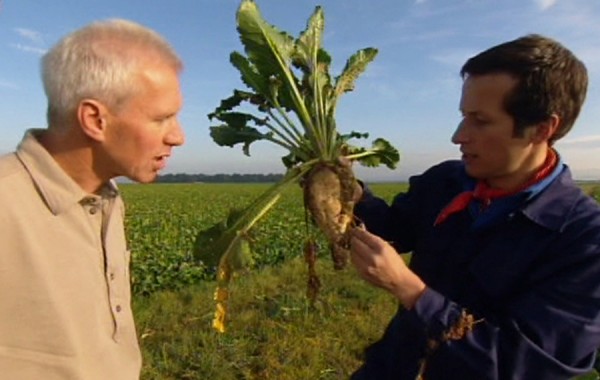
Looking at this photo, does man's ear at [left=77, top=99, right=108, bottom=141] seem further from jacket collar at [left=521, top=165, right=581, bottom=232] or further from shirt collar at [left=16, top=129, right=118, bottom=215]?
jacket collar at [left=521, top=165, right=581, bottom=232]

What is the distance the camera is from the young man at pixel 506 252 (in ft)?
7.07

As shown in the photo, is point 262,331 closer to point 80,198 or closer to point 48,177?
point 80,198

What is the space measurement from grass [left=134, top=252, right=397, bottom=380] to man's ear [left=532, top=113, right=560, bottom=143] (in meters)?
3.43

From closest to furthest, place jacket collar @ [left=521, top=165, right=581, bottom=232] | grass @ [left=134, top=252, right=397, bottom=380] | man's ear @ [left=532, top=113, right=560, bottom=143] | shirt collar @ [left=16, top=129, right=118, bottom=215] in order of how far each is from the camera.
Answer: shirt collar @ [left=16, top=129, right=118, bottom=215] → jacket collar @ [left=521, top=165, right=581, bottom=232] → man's ear @ [left=532, top=113, right=560, bottom=143] → grass @ [left=134, top=252, right=397, bottom=380]

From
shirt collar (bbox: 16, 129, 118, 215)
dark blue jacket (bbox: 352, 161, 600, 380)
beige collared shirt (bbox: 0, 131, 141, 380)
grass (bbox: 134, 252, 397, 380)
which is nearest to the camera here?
beige collared shirt (bbox: 0, 131, 141, 380)

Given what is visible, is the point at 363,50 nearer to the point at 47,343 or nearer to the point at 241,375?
the point at 47,343

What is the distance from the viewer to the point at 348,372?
17.5ft

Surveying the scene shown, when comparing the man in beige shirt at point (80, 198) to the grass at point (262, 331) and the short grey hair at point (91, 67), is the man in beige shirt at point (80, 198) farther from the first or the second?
the grass at point (262, 331)

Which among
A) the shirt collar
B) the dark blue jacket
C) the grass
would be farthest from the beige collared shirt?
the grass

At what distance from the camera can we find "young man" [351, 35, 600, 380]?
2.15 m

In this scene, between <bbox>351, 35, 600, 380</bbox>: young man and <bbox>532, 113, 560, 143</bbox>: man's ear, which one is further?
<bbox>532, 113, 560, 143</bbox>: man's ear

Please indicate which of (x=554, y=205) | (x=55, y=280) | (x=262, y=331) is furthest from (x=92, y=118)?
(x=262, y=331)

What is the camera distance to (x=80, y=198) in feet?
6.77

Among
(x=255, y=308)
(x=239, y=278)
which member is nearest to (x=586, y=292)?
(x=255, y=308)
